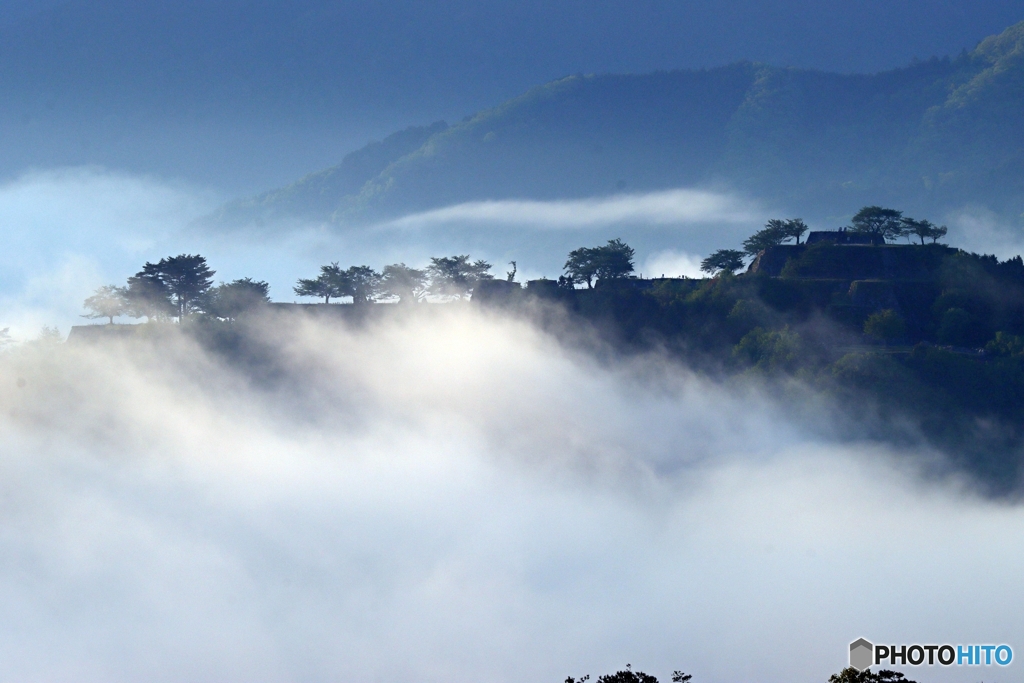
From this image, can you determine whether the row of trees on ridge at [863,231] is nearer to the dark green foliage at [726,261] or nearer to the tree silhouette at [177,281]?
the dark green foliage at [726,261]

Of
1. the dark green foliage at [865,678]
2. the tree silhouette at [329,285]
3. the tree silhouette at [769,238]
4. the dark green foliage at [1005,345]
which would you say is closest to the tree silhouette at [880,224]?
the tree silhouette at [769,238]

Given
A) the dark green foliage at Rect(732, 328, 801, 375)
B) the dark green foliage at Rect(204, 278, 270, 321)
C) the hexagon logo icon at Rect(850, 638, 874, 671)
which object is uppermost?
the dark green foliage at Rect(204, 278, 270, 321)

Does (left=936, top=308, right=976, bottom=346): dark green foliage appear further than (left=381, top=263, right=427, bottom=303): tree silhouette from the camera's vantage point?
No

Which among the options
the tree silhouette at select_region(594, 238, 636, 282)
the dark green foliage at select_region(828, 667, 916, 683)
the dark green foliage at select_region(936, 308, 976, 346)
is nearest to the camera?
the dark green foliage at select_region(828, 667, 916, 683)

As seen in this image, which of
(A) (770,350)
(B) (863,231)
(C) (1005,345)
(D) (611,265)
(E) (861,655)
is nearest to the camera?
(E) (861,655)

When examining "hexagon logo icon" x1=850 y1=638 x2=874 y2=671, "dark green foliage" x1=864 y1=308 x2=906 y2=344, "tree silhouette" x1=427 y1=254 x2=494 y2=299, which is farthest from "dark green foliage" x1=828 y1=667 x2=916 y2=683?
"tree silhouette" x1=427 y1=254 x2=494 y2=299

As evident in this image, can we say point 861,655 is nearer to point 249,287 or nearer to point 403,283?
point 403,283

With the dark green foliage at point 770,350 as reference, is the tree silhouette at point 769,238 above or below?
above

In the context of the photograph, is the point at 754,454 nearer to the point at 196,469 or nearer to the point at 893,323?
the point at 893,323

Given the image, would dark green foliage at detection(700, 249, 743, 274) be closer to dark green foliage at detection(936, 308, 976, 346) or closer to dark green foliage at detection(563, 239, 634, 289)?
dark green foliage at detection(563, 239, 634, 289)

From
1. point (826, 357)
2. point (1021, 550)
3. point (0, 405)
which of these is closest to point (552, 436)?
point (826, 357)

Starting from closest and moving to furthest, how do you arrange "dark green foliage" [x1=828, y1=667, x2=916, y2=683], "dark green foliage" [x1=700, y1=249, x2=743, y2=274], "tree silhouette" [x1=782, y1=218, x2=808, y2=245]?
"dark green foliage" [x1=828, y1=667, x2=916, y2=683] → "tree silhouette" [x1=782, y1=218, x2=808, y2=245] → "dark green foliage" [x1=700, y1=249, x2=743, y2=274]

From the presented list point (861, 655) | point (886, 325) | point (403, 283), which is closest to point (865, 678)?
point (861, 655)

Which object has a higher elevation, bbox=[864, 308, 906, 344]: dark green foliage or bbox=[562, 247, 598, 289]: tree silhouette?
bbox=[562, 247, 598, 289]: tree silhouette
